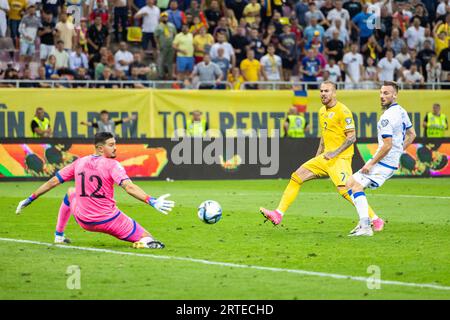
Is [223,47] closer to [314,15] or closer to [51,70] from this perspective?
[314,15]

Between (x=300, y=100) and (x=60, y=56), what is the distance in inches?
302

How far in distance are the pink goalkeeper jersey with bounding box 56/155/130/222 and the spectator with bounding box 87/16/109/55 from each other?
17.3 metres

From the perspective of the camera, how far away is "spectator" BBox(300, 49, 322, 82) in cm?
3120

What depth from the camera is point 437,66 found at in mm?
33219

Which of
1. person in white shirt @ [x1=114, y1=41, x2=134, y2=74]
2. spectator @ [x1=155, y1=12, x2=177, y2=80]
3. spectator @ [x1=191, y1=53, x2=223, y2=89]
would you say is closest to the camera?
person in white shirt @ [x1=114, y1=41, x2=134, y2=74]

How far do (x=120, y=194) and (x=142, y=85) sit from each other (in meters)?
6.90

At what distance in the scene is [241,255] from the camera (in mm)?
12180

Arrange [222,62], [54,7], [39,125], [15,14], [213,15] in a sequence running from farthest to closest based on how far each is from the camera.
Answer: [213,15]
[222,62]
[54,7]
[15,14]
[39,125]

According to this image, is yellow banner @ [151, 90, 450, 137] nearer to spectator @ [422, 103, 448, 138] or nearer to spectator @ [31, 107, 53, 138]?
spectator @ [422, 103, 448, 138]

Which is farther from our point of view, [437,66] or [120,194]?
[437,66]

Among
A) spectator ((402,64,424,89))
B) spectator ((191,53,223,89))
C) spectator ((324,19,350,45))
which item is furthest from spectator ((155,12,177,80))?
spectator ((402,64,424,89))

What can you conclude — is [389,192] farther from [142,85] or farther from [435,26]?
[435,26]

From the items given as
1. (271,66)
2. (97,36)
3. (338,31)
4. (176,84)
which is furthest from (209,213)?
(338,31)

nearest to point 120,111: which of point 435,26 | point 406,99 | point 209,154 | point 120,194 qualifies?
point 209,154
